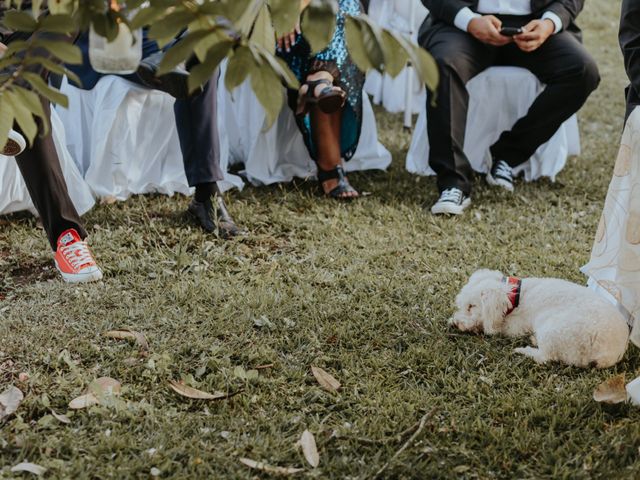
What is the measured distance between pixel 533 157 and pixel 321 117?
4.07 feet

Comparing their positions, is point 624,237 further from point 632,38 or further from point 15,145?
point 15,145

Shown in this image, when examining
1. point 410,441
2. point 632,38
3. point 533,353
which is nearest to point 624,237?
point 533,353

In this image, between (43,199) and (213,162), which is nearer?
(43,199)

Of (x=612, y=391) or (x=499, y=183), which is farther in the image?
(x=499, y=183)

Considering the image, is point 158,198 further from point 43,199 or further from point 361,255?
point 361,255

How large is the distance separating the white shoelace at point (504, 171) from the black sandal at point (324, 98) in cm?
93

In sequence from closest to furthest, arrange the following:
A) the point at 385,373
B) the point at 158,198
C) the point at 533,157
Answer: the point at 385,373 → the point at 158,198 → the point at 533,157

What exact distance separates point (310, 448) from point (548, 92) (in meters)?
2.74

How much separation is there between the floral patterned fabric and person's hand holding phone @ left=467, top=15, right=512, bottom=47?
164cm

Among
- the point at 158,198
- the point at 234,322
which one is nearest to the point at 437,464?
the point at 234,322

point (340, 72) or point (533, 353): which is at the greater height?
point (340, 72)

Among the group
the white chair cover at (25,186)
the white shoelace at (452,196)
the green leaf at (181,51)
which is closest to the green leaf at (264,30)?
the green leaf at (181,51)

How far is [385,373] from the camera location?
7.51 feet

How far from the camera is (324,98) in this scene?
3662 mm
